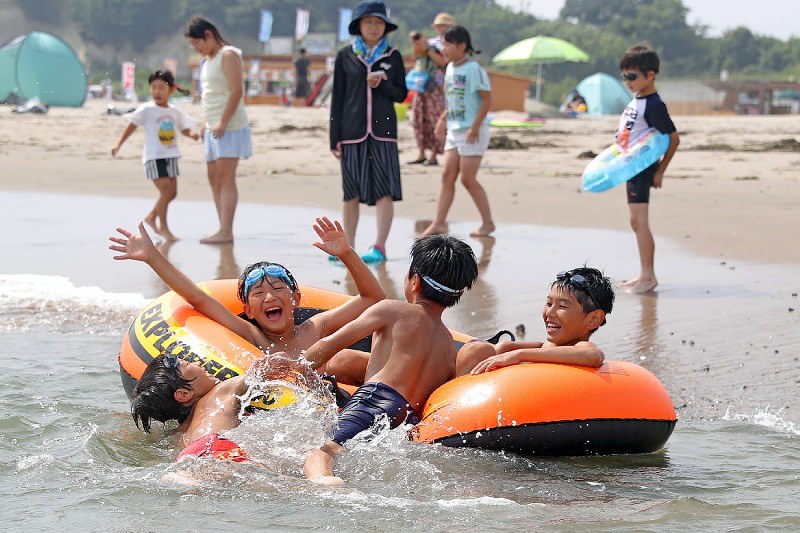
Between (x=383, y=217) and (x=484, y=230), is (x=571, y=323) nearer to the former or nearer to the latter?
(x=383, y=217)

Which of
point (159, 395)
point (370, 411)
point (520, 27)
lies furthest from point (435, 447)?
point (520, 27)

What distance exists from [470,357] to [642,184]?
9.86 feet

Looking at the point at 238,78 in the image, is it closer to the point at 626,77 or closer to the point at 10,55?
the point at 626,77

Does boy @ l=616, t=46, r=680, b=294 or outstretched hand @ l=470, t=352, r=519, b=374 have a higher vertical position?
boy @ l=616, t=46, r=680, b=294

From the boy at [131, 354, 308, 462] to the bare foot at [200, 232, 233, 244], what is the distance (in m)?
4.28

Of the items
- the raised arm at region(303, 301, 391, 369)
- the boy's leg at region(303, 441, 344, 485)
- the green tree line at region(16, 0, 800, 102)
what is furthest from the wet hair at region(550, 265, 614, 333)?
the green tree line at region(16, 0, 800, 102)

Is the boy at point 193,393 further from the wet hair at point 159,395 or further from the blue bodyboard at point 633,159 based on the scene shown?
the blue bodyboard at point 633,159

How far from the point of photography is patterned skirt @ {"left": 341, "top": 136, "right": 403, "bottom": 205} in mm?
7883

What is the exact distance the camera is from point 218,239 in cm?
877

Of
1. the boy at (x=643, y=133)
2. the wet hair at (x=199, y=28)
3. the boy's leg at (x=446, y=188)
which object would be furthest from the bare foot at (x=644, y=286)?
the wet hair at (x=199, y=28)

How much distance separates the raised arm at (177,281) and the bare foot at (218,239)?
3805 millimetres

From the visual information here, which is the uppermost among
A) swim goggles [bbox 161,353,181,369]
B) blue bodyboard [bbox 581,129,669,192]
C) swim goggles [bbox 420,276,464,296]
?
blue bodyboard [bbox 581,129,669,192]

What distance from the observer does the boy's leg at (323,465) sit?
154 inches

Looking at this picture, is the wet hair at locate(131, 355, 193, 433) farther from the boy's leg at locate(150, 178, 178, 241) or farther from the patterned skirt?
the boy's leg at locate(150, 178, 178, 241)
